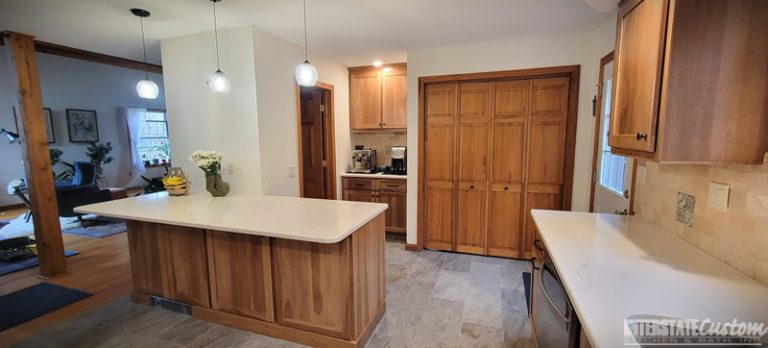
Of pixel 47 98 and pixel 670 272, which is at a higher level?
pixel 47 98

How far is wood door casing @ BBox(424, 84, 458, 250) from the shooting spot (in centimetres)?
347

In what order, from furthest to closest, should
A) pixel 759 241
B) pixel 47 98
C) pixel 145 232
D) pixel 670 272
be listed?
pixel 47 98, pixel 145 232, pixel 670 272, pixel 759 241

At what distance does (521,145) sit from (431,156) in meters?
0.93

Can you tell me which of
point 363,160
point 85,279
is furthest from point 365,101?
point 85,279

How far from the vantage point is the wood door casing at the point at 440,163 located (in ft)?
11.4

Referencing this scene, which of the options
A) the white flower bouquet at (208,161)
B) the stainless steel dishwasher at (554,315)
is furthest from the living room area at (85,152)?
the stainless steel dishwasher at (554,315)

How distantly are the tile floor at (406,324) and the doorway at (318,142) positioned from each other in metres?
1.78

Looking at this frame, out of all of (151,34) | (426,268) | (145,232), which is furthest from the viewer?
(426,268)

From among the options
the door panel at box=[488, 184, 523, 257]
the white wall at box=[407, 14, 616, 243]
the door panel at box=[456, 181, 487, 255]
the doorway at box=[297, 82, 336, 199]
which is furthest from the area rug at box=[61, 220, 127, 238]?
the door panel at box=[488, 184, 523, 257]

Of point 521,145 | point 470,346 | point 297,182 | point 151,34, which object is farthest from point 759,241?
point 151,34

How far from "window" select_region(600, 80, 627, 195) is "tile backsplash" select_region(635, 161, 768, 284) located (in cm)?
63

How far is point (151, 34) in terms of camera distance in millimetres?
3061

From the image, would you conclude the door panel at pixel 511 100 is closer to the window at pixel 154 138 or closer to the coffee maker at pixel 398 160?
the coffee maker at pixel 398 160

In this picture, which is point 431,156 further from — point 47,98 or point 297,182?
point 47,98
